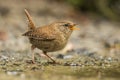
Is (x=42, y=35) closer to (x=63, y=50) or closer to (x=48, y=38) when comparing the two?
(x=48, y=38)

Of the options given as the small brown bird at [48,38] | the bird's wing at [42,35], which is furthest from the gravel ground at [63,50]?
the bird's wing at [42,35]

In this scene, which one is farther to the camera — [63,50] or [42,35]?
[63,50]

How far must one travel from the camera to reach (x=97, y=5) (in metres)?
12.8

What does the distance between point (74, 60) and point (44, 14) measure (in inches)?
198

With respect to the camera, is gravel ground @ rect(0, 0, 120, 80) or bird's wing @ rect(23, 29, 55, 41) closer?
gravel ground @ rect(0, 0, 120, 80)

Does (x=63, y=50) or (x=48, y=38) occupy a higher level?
(x=63, y=50)

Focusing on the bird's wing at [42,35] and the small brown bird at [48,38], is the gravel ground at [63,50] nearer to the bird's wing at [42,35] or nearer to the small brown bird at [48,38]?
the small brown bird at [48,38]

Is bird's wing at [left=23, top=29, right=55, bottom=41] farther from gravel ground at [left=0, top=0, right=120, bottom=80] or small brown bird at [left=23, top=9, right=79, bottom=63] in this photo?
gravel ground at [left=0, top=0, right=120, bottom=80]

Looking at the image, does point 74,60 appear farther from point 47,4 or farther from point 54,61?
point 47,4

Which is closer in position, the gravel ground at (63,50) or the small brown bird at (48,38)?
the gravel ground at (63,50)

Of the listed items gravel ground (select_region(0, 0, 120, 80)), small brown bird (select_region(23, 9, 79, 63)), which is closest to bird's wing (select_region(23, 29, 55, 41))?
small brown bird (select_region(23, 9, 79, 63))

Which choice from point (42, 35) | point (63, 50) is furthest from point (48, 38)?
point (63, 50)

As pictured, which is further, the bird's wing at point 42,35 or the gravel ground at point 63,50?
the bird's wing at point 42,35

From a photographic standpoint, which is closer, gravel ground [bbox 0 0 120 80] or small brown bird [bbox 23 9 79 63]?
gravel ground [bbox 0 0 120 80]
